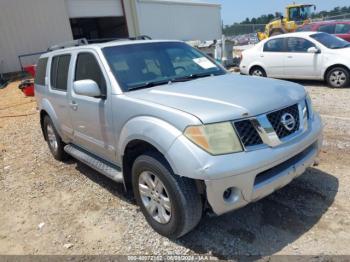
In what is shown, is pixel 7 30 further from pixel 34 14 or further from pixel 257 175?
pixel 257 175

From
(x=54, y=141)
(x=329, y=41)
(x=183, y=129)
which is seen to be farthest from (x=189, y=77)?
(x=329, y=41)

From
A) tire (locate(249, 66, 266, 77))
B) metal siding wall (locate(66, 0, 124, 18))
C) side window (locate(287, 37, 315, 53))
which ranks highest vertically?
metal siding wall (locate(66, 0, 124, 18))

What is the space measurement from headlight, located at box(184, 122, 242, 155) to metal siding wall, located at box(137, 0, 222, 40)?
71.9ft

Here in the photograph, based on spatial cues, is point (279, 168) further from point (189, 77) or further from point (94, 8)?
point (94, 8)

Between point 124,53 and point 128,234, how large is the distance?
2035 millimetres

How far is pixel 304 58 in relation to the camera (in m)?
9.96

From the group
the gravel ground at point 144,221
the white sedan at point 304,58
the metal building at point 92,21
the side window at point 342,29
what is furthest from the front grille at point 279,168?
the metal building at point 92,21

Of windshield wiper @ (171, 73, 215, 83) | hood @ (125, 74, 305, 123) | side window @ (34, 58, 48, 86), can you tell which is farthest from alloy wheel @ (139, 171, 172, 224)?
side window @ (34, 58, 48, 86)

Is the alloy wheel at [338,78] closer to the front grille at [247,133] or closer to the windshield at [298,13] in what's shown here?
the front grille at [247,133]

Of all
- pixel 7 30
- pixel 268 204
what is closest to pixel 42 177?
pixel 268 204

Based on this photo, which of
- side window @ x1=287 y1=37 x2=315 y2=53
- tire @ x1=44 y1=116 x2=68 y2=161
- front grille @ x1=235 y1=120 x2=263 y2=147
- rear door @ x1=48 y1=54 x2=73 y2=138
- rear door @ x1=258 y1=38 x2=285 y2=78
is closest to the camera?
front grille @ x1=235 y1=120 x2=263 y2=147

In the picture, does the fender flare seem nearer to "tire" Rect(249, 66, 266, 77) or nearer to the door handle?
the door handle

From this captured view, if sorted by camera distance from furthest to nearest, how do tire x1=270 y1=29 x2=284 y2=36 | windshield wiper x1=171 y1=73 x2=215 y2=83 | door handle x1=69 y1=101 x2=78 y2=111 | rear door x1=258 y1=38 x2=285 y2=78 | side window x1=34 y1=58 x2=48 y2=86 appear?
tire x1=270 y1=29 x2=284 y2=36
rear door x1=258 y1=38 x2=285 y2=78
side window x1=34 y1=58 x2=48 y2=86
door handle x1=69 y1=101 x2=78 y2=111
windshield wiper x1=171 y1=73 x2=215 y2=83

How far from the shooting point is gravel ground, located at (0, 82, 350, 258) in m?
3.16
